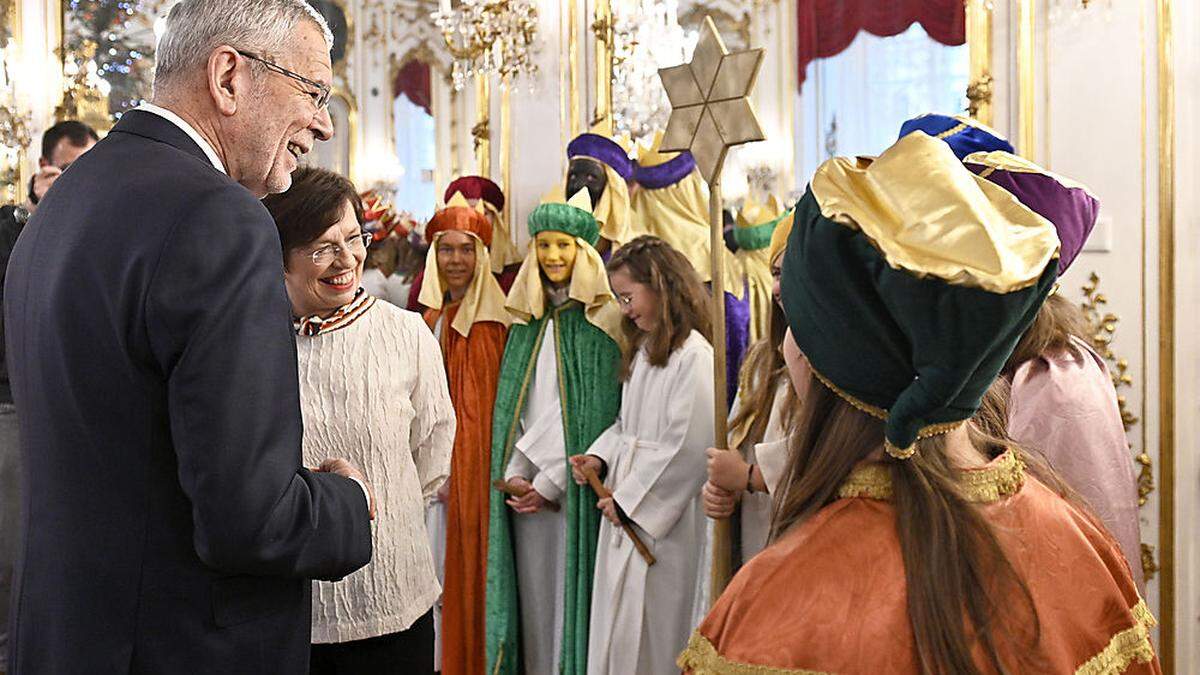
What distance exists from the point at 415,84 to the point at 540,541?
11.0 ft

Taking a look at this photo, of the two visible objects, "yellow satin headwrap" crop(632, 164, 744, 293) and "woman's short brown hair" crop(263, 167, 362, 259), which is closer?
"woman's short brown hair" crop(263, 167, 362, 259)

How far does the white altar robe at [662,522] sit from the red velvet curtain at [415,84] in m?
3.19

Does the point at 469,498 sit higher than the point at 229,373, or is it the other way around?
the point at 229,373

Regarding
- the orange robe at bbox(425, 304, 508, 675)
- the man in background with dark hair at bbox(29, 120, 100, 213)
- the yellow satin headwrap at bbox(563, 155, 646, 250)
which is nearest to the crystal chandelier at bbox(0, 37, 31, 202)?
the man in background with dark hair at bbox(29, 120, 100, 213)

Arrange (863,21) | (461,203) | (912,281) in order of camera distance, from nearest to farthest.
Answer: (912,281)
(863,21)
(461,203)

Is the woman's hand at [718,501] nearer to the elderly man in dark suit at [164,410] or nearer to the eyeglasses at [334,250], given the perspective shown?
the eyeglasses at [334,250]

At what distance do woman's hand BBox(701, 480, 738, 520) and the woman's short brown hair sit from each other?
4.38ft

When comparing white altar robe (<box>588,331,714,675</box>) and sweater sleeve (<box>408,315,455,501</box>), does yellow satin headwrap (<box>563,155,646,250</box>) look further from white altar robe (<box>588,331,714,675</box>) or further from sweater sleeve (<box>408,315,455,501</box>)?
sweater sleeve (<box>408,315,455,501</box>)

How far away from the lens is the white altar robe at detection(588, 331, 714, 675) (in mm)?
4145

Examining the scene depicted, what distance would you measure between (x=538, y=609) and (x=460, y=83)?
243 cm

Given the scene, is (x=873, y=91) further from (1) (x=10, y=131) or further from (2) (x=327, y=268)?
(1) (x=10, y=131)

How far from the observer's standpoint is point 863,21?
15.9 ft

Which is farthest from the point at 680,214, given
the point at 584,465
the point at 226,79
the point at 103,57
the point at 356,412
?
the point at 103,57

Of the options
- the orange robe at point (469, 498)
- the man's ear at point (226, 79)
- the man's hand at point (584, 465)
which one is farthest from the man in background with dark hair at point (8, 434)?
the man's ear at point (226, 79)
